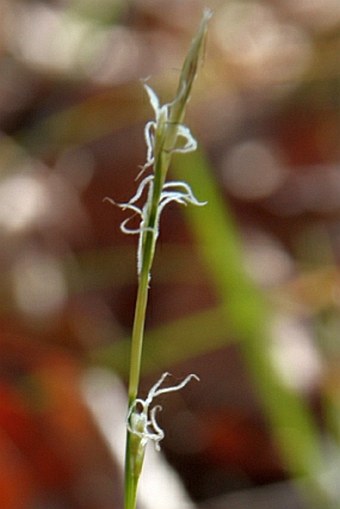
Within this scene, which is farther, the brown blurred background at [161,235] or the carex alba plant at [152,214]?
the brown blurred background at [161,235]

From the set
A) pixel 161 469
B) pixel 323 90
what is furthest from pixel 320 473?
pixel 323 90

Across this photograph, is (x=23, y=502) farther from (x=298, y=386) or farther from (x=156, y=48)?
(x=156, y=48)

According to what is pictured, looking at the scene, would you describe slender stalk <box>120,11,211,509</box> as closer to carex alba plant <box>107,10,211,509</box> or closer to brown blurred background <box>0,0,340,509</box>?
carex alba plant <box>107,10,211,509</box>

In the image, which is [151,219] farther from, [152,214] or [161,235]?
[161,235]

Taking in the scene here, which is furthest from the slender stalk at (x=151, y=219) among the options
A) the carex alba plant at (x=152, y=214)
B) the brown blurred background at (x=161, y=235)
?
the brown blurred background at (x=161, y=235)

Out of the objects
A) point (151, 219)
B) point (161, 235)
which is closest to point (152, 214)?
point (151, 219)

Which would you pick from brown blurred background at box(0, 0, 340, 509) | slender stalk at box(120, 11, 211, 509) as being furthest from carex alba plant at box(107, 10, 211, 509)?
brown blurred background at box(0, 0, 340, 509)

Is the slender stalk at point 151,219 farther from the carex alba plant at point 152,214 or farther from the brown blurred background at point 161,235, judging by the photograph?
the brown blurred background at point 161,235

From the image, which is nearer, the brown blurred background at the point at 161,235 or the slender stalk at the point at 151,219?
the slender stalk at the point at 151,219
